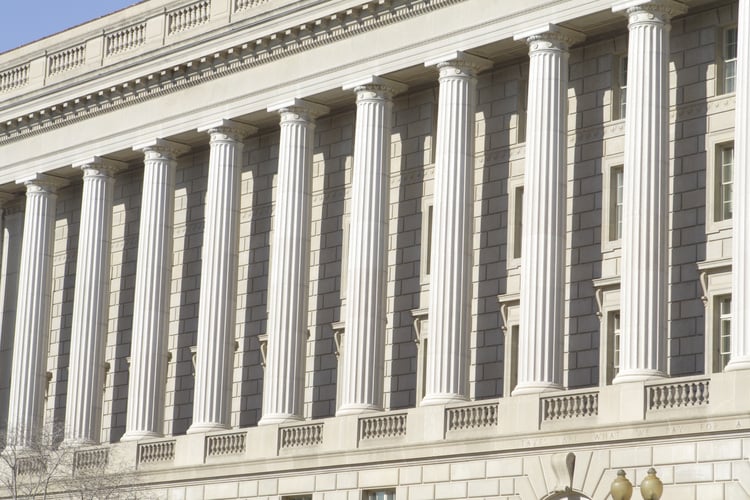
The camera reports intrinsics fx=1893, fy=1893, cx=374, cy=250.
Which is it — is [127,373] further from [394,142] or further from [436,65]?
[436,65]

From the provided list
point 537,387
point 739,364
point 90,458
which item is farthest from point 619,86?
point 90,458

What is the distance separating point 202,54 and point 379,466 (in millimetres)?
16803

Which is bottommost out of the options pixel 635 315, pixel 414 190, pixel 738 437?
pixel 738 437

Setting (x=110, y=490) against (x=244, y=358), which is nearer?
(x=110, y=490)

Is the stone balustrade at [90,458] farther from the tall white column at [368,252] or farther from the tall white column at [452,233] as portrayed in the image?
the tall white column at [452,233]

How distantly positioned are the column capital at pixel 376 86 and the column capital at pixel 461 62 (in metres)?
2.46

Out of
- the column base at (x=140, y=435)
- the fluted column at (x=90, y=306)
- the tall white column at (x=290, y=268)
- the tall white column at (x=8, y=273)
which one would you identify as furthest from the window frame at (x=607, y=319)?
the tall white column at (x=8, y=273)

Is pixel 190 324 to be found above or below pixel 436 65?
below

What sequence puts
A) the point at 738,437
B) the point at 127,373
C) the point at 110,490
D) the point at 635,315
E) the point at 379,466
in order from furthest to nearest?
the point at 127,373
the point at 110,490
the point at 379,466
the point at 635,315
the point at 738,437

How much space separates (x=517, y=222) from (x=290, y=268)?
7986 millimetres

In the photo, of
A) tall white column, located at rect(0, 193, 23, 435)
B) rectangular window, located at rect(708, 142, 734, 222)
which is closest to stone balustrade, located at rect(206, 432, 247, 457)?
tall white column, located at rect(0, 193, 23, 435)

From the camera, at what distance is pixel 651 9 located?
50.9m

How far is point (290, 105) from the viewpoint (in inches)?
2416

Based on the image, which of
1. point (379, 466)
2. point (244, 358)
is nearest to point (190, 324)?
point (244, 358)
